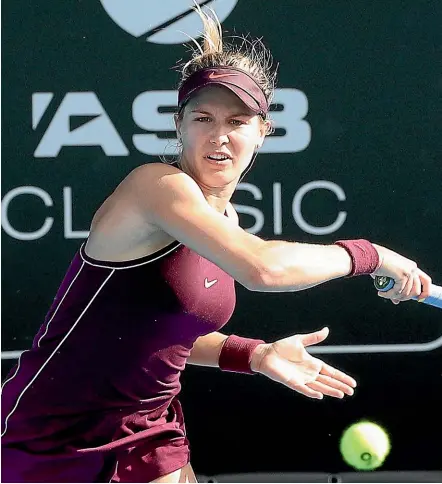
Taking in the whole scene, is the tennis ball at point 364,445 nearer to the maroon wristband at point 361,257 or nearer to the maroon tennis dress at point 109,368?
the maroon tennis dress at point 109,368

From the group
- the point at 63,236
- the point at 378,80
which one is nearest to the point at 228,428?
the point at 63,236

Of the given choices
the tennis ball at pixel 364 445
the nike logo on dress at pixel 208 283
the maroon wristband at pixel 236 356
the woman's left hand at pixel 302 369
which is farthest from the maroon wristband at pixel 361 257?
the tennis ball at pixel 364 445

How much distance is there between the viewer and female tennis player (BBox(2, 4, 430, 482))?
2352mm

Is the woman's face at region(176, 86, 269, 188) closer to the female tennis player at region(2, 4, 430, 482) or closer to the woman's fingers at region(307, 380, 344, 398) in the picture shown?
the female tennis player at region(2, 4, 430, 482)

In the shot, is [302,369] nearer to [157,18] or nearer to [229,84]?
[229,84]

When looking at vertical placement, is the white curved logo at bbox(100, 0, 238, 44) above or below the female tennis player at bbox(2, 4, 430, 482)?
above

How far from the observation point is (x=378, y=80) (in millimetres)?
3891

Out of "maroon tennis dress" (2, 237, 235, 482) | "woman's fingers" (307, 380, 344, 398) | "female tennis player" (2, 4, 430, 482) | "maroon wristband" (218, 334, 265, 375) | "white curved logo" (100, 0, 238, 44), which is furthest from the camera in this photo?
"white curved logo" (100, 0, 238, 44)

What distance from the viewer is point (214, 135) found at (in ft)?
8.40

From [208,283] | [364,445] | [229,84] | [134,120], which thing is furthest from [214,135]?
[364,445]

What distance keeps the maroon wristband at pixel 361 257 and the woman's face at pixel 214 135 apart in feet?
1.21

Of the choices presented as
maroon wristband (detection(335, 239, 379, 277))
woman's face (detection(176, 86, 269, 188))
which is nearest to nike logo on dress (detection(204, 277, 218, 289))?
woman's face (detection(176, 86, 269, 188))

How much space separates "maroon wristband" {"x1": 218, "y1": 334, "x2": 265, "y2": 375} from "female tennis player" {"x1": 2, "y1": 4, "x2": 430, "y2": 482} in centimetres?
14

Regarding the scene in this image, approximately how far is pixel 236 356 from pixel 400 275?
2.12 feet
